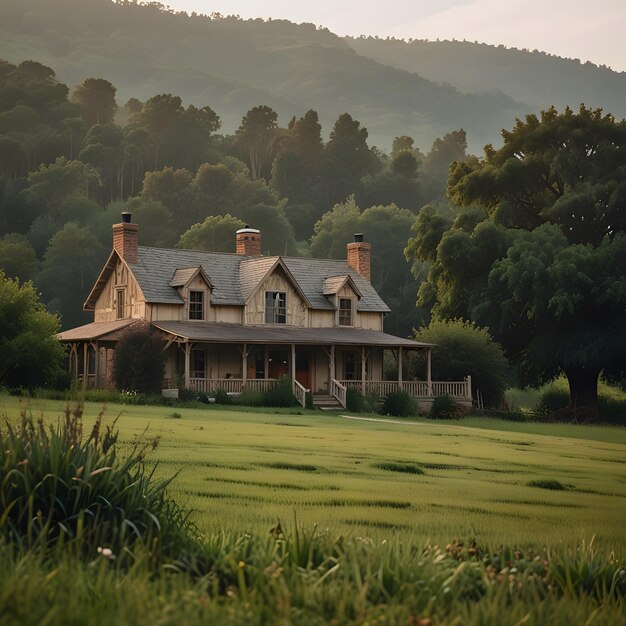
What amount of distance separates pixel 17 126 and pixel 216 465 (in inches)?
4697

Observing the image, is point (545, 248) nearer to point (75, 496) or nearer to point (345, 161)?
point (75, 496)

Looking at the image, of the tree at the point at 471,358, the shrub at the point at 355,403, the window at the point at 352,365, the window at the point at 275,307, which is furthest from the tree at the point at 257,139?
the shrub at the point at 355,403

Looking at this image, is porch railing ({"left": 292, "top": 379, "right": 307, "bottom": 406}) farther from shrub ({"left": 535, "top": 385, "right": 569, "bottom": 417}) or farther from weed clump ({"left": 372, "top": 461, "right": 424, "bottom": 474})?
weed clump ({"left": 372, "top": 461, "right": 424, "bottom": 474})

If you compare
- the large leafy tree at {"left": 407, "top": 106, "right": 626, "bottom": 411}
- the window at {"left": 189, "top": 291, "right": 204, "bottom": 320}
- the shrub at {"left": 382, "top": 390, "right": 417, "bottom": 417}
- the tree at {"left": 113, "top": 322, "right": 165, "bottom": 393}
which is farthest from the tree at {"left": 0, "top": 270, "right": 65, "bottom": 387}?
the large leafy tree at {"left": 407, "top": 106, "right": 626, "bottom": 411}

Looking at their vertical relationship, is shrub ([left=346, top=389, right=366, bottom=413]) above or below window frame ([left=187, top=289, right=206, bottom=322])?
below

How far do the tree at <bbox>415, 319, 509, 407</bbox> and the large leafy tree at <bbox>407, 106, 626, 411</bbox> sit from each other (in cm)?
143

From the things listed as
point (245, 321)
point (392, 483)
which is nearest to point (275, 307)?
point (245, 321)

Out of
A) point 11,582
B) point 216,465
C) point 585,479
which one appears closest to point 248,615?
point 11,582

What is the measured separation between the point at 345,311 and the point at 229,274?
21.9 ft

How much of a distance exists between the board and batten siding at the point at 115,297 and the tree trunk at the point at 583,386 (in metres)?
22.0

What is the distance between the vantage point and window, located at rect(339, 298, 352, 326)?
55.3 m

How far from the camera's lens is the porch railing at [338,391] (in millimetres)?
46697

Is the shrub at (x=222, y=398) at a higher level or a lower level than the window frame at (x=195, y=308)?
lower

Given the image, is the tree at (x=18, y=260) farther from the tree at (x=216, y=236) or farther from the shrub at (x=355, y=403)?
the shrub at (x=355, y=403)
